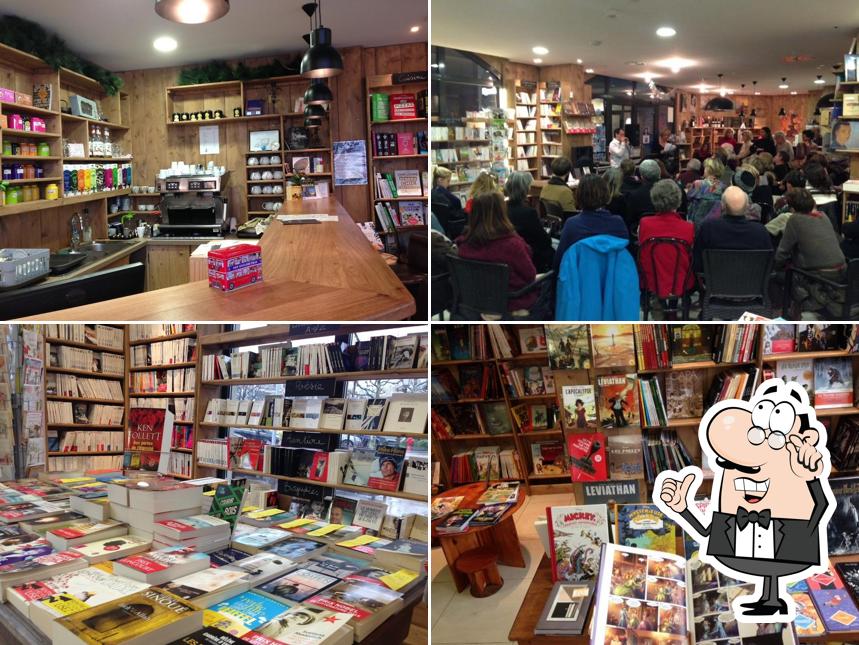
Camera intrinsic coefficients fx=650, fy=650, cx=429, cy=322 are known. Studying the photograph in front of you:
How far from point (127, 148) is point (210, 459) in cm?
171

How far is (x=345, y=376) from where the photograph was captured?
235 cm

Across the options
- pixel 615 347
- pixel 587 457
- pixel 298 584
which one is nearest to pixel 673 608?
pixel 587 457

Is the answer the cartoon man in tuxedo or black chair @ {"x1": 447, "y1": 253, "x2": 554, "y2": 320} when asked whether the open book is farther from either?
black chair @ {"x1": 447, "y1": 253, "x2": 554, "y2": 320}

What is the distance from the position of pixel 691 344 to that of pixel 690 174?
779 mm

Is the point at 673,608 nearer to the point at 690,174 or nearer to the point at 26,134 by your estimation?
the point at 690,174

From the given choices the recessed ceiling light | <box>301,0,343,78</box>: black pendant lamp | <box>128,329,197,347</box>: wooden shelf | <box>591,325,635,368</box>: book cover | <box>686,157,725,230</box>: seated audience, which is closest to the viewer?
<box>591,325,635,368</box>: book cover

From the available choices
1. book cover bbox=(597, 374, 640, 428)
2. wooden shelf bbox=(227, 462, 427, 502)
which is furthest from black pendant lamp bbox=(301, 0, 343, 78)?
book cover bbox=(597, 374, 640, 428)

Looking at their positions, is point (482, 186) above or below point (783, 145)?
below

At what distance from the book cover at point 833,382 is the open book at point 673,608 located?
512 mm

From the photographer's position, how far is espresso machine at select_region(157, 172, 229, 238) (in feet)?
10.3

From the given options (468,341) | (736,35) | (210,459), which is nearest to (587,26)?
(736,35)

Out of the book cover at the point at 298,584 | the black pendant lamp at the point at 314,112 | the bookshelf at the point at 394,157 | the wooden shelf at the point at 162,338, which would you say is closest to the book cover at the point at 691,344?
the book cover at the point at 298,584

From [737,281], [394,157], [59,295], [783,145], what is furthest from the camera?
[394,157]

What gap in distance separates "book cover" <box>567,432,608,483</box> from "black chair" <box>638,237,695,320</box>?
22.4 inches
